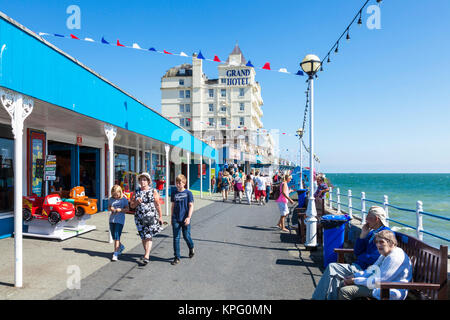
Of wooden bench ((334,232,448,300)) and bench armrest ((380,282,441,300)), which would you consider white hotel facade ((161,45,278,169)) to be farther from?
bench armrest ((380,282,441,300))

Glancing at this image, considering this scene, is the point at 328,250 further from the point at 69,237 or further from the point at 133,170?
the point at 133,170

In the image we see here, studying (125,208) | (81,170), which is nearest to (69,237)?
(125,208)

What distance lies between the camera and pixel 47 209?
7535mm

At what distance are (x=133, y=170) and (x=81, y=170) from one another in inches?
171

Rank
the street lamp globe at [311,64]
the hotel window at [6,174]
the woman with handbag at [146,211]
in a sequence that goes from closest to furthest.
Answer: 1. the woman with handbag at [146,211]
2. the street lamp globe at [311,64]
3. the hotel window at [6,174]

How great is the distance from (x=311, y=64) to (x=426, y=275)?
5.26 meters

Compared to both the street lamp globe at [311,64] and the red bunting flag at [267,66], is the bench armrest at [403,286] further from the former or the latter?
the red bunting flag at [267,66]

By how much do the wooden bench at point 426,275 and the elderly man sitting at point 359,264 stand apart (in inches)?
17.2

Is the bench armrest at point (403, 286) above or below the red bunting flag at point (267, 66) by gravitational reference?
below

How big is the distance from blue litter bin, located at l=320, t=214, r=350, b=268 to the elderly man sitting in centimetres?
142

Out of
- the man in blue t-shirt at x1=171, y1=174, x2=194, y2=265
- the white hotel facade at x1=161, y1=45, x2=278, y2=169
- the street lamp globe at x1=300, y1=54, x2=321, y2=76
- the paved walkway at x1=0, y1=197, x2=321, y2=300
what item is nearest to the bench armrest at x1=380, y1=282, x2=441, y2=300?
the paved walkway at x1=0, y1=197, x2=321, y2=300

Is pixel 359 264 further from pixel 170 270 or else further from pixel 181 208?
pixel 181 208

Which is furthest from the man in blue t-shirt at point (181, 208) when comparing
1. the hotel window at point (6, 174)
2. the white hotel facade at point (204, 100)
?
the white hotel facade at point (204, 100)

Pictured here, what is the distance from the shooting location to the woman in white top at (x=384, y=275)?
355 centimetres
